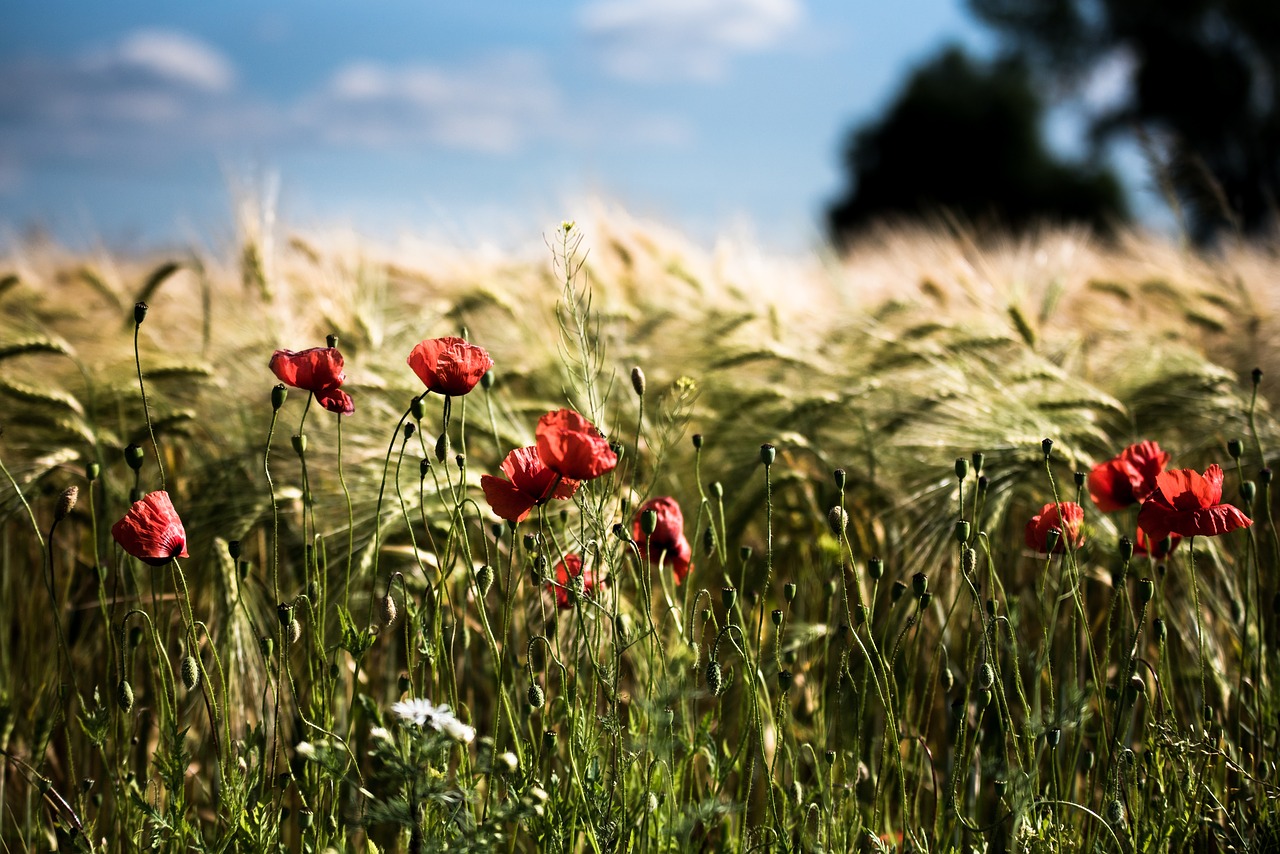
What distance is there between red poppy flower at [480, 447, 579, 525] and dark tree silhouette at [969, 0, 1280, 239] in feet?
63.0

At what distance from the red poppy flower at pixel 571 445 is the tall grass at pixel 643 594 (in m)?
0.13

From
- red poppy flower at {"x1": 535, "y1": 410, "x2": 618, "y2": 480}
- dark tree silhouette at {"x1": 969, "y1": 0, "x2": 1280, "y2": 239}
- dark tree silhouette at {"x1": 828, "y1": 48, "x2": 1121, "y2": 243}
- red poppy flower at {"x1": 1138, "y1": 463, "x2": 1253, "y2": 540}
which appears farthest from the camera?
dark tree silhouette at {"x1": 828, "y1": 48, "x2": 1121, "y2": 243}

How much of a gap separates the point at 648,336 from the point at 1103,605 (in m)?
1.24

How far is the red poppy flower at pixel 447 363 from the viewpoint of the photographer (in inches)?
52.1

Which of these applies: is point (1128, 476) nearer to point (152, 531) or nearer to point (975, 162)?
point (152, 531)

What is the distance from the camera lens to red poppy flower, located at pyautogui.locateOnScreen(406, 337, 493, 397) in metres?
1.32

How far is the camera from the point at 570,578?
1.40 meters

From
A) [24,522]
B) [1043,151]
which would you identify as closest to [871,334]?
[24,522]

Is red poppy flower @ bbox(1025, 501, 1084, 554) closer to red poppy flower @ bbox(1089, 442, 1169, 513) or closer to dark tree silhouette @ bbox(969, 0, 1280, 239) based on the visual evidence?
red poppy flower @ bbox(1089, 442, 1169, 513)

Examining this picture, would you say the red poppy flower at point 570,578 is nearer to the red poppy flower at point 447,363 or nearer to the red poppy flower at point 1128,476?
the red poppy flower at point 447,363

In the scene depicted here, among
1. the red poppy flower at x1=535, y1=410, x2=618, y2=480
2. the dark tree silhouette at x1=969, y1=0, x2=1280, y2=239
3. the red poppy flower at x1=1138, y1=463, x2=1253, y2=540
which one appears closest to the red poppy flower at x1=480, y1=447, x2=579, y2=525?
the red poppy flower at x1=535, y1=410, x2=618, y2=480

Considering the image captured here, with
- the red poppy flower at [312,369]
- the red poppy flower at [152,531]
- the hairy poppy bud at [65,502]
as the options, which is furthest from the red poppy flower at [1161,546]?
the hairy poppy bud at [65,502]

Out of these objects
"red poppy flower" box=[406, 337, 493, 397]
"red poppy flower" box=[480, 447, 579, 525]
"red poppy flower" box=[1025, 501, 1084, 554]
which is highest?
"red poppy flower" box=[406, 337, 493, 397]

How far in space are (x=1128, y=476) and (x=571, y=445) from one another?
0.81 m
